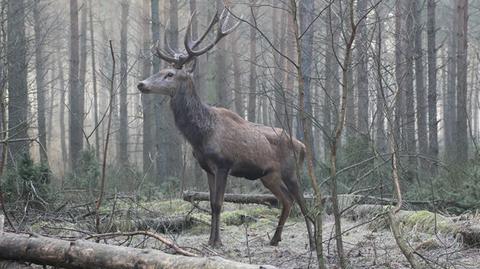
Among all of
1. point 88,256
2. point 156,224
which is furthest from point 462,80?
point 88,256

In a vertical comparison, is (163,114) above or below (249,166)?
above

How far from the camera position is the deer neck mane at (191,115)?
744 cm

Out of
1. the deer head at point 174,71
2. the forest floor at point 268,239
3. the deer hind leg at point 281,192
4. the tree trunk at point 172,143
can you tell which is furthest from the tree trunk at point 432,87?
the deer head at point 174,71

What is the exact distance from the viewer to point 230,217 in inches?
357

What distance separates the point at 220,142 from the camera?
7402mm

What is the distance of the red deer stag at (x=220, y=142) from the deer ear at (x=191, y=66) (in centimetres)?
2

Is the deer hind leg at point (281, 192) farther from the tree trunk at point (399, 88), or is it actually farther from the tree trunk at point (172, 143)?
the tree trunk at point (172, 143)

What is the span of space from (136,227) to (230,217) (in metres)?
1.96

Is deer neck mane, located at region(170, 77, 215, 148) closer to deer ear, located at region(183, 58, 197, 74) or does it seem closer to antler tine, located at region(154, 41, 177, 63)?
deer ear, located at region(183, 58, 197, 74)

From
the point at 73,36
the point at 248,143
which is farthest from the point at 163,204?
the point at 73,36

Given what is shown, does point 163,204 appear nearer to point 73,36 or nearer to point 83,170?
point 83,170

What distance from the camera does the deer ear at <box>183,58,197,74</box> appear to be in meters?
7.82

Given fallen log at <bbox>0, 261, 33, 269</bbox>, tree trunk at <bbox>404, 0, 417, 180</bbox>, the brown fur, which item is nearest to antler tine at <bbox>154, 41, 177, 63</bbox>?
the brown fur

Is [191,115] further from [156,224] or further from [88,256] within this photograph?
[88,256]
